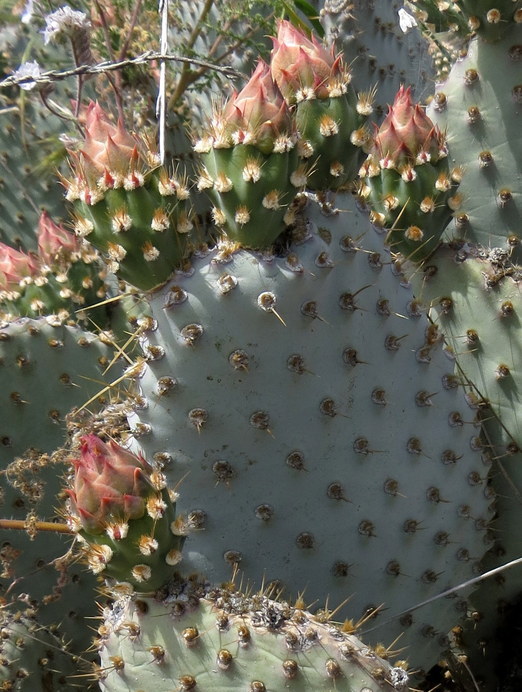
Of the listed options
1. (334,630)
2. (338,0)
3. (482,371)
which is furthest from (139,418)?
(338,0)

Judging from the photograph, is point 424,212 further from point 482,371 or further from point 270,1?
point 270,1

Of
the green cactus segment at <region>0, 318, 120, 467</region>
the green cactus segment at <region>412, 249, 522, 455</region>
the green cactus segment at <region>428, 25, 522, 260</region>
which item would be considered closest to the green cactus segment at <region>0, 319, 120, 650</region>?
the green cactus segment at <region>0, 318, 120, 467</region>

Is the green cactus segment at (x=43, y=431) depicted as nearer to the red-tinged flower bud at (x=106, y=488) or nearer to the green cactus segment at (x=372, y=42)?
the red-tinged flower bud at (x=106, y=488)

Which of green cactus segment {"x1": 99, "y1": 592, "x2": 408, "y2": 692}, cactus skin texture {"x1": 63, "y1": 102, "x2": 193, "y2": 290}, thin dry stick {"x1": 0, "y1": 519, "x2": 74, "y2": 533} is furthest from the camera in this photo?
thin dry stick {"x1": 0, "y1": 519, "x2": 74, "y2": 533}

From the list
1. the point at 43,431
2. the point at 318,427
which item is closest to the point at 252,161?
the point at 318,427

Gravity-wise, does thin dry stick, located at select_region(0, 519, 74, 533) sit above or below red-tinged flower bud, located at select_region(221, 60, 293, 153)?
below

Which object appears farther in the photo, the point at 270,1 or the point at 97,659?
the point at 270,1

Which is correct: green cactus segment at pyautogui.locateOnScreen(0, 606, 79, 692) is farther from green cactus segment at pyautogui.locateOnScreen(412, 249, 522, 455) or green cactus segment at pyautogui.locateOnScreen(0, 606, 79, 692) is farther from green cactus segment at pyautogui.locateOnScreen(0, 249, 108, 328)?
green cactus segment at pyautogui.locateOnScreen(412, 249, 522, 455)
